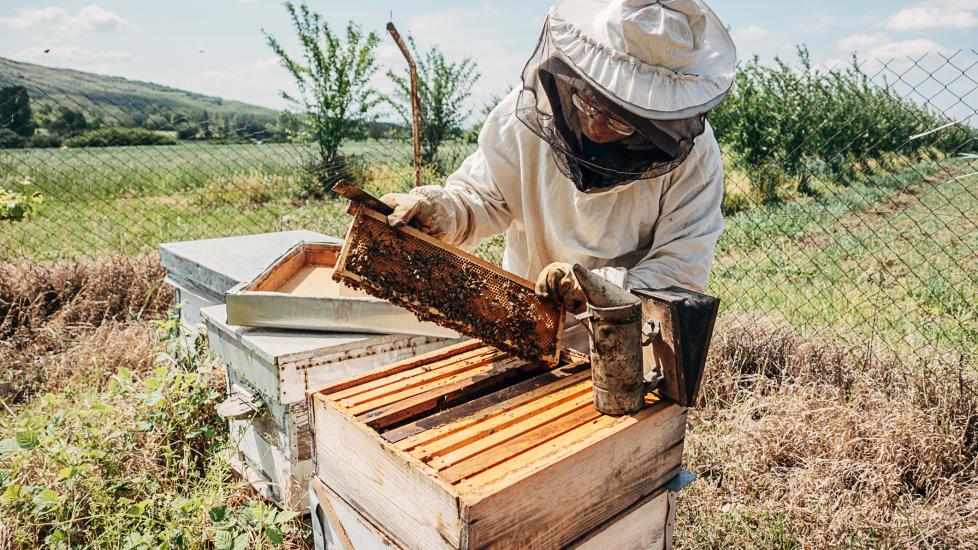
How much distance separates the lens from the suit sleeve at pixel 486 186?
2.23m

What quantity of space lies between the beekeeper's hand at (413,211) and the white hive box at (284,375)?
1.85 feet

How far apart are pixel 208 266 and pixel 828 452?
3271 millimetres

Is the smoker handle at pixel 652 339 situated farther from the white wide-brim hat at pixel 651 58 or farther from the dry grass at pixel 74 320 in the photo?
the dry grass at pixel 74 320

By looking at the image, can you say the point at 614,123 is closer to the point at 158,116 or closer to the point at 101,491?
the point at 101,491

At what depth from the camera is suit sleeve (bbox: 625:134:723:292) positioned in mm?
1944

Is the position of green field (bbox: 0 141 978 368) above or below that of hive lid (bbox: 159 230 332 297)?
below

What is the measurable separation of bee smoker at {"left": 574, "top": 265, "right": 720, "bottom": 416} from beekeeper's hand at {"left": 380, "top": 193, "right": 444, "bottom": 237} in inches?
27.2

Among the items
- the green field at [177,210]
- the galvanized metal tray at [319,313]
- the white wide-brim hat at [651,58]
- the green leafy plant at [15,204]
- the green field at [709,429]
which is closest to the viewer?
the white wide-brim hat at [651,58]

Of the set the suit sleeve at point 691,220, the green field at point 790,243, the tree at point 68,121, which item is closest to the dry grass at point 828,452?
the green field at point 790,243

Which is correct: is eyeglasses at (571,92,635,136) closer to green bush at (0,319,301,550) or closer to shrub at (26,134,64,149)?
green bush at (0,319,301,550)

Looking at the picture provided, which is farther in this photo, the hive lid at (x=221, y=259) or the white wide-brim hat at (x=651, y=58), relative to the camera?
the hive lid at (x=221, y=259)

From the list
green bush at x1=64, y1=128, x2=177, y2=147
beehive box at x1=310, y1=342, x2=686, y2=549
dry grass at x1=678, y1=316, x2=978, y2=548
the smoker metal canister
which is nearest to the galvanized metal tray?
beehive box at x1=310, y1=342, x2=686, y2=549

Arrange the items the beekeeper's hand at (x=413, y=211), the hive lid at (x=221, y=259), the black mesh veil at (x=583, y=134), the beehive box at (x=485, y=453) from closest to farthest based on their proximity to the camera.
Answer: the beehive box at (x=485, y=453) → the black mesh veil at (x=583, y=134) → the beekeeper's hand at (x=413, y=211) → the hive lid at (x=221, y=259)

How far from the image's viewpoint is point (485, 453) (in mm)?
1251
